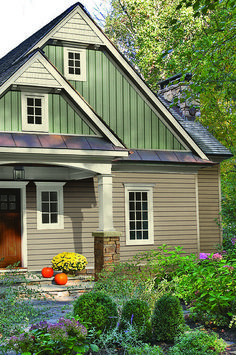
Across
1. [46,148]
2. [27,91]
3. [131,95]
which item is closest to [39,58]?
[27,91]

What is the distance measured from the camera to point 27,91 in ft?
48.7

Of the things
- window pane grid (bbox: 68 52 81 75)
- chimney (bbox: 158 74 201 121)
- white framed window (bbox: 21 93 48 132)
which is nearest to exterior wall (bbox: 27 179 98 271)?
white framed window (bbox: 21 93 48 132)

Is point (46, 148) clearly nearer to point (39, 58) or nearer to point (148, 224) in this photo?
point (39, 58)

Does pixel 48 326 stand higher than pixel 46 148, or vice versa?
pixel 46 148

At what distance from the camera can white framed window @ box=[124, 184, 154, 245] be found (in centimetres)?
1733

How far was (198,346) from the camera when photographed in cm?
712

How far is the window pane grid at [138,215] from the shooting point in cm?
1745

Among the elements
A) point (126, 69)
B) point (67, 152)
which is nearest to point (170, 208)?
point (126, 69)

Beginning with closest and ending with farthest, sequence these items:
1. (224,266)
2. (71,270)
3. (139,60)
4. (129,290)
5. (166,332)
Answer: (166,332) < (129,290) < (224,266) < (71,270) < (139,60)

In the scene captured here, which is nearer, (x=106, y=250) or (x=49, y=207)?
(x=106, y=250)

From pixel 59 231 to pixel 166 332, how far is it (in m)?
8.72

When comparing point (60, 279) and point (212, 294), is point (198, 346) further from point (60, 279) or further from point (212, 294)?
point (60, 279)

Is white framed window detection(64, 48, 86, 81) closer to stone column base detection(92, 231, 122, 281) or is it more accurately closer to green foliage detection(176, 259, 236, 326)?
stone column base detection(92, 231, 122, 281)

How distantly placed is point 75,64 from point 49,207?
4787mm
